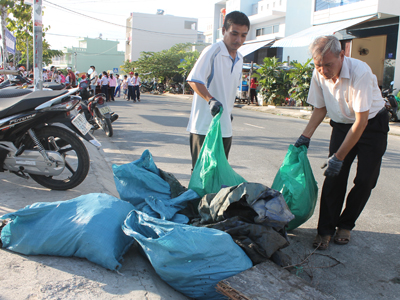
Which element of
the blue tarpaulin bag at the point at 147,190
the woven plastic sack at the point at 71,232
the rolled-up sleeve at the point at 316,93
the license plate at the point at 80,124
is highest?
the rolled-up sleeve at the point at 316,93

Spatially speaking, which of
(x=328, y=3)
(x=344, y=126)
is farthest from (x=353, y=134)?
(x=328, y=3)

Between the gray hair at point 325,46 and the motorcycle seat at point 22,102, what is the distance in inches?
99.6

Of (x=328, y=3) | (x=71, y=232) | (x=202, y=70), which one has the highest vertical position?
(x=328, y=3)

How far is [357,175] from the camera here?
9.85 feet

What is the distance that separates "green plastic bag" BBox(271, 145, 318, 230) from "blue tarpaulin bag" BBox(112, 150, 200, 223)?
73cm

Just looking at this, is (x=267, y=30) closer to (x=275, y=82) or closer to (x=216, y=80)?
(x=275, y=82)

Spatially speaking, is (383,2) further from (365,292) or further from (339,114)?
(365,292)

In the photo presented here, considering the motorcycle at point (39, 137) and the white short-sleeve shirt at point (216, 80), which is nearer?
the white short-sleeve shirt at point (216, 80)

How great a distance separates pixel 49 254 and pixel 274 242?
4.65 feet

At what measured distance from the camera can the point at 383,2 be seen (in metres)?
13.9

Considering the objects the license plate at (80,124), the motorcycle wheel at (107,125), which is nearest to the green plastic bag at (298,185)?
the license plate at (80,124)

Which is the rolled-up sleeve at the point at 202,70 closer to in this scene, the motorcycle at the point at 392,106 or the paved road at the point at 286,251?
the paved road at the point at 286,251

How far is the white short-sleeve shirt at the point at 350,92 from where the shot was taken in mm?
2650

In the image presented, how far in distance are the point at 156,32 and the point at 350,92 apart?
7001 cm
